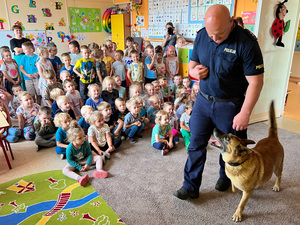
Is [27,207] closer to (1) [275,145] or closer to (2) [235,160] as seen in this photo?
(2) [235,160]

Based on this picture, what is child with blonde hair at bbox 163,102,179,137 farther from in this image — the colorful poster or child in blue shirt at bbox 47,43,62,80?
the colorful poster

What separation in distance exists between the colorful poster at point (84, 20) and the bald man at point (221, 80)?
25.2 ft

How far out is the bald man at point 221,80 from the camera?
1733 millimetres

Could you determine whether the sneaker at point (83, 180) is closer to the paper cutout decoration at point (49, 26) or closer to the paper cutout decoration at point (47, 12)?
the paper cutout decoration at point (49, 26)

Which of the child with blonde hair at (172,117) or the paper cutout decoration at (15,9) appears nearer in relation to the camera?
the child with blonde hair at (172,117)

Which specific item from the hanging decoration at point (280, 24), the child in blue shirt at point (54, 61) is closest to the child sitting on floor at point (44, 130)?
the child in blue shirt at point (54, 61)

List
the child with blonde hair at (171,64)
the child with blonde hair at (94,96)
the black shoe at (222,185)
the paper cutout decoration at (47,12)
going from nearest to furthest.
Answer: the black shoe at (222,185), the child with blonde hair at (94,96), the child with blonde hair at (171,64), the paper cutout decoration at (47,12)

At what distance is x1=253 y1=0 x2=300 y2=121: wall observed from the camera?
387cm

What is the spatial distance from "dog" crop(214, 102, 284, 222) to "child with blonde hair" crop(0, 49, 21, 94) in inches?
167

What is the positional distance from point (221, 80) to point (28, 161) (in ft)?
8.87

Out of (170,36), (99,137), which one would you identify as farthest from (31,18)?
(99,137)

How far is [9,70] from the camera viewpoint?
456cm

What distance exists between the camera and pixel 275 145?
2242 mm

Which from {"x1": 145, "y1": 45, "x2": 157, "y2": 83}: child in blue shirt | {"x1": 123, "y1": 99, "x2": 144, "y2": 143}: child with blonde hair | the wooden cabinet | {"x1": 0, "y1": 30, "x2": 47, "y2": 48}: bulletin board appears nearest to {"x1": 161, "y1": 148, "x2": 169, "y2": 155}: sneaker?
{"x1": 123, "y1": 99, "x2": 144, "y2": 143}: child with blonde hair
